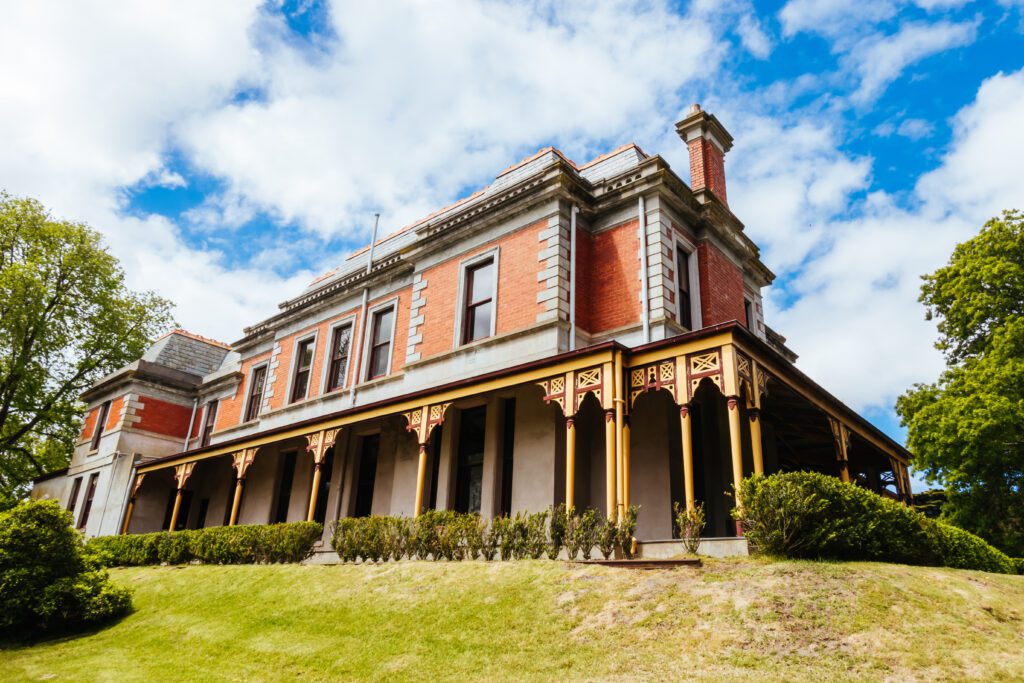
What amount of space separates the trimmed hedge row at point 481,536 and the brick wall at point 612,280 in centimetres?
452

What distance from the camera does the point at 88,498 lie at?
2638 centimetres

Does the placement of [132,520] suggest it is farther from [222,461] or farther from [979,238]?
[979,238]

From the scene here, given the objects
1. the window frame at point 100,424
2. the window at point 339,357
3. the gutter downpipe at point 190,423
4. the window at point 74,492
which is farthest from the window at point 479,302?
the window at point 74,492

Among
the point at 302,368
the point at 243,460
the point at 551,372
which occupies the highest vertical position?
the point at 302,368

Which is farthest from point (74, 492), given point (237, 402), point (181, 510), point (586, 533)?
point (586, 533)

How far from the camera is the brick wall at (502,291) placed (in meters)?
15.9

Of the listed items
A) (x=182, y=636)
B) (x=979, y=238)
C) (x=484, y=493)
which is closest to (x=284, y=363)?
(x=484, y=493)

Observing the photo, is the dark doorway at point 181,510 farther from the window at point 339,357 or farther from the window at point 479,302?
the window at point 479,302

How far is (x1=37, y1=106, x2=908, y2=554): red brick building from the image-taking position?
1224 cm

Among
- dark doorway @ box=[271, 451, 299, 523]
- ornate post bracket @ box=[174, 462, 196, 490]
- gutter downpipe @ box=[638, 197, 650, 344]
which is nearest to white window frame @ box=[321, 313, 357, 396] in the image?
dark doorway @ box=[271, 451, 299, 523]

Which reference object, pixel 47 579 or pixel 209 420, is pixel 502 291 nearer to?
pixel 47 579

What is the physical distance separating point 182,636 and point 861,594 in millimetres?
9070

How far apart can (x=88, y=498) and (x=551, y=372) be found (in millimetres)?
22084

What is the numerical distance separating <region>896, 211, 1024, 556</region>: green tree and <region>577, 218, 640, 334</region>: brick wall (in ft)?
32.3
